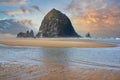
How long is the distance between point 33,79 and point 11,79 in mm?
1104

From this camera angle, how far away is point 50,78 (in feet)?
31.3

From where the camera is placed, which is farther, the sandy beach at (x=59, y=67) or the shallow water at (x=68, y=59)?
the shallow water at (x=68, y=59)

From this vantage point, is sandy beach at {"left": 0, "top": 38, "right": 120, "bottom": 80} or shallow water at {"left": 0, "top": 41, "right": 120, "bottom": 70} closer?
sandy beach at {"left": 0, "top": 38, "right": 120, "bottom": 80}

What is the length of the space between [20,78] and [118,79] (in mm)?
5202

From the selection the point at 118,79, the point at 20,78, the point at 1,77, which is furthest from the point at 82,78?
the point at 1,77

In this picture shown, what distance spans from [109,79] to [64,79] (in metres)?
2.40

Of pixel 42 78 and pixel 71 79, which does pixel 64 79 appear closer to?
pixel 71 79

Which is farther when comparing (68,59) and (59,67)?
(68,59)

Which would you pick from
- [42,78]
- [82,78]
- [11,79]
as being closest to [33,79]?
[42,78]

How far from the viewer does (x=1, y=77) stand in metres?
9.52

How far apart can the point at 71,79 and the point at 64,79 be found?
0.36 meters

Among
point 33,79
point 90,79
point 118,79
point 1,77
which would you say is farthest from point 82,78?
point 1,77

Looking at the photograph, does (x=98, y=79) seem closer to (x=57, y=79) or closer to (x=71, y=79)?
(x=71, y=79)

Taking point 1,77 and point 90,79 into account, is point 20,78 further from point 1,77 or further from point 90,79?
point 90,79
